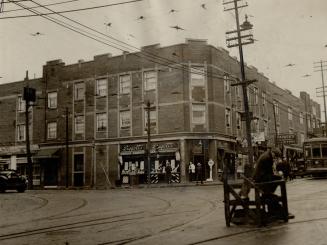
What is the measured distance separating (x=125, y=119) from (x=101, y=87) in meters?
4.19

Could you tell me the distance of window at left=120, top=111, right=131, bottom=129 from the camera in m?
40.1

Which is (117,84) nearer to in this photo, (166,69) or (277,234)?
(166,69)

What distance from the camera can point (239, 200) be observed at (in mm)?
9219

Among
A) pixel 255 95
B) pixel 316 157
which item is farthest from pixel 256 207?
pixel 255 95

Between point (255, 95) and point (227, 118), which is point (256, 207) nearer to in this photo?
point (227, 118)

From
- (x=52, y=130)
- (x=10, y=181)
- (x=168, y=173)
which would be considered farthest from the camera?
(x=52, y=130)

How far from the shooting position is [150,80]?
39469 millimetres

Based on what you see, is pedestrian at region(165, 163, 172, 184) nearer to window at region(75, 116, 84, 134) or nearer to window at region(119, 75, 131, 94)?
window at region(119, 75, 131, 94)

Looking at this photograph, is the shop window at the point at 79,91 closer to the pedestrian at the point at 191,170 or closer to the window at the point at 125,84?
the window at the point at 125,84

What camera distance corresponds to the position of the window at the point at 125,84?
40.6 metres

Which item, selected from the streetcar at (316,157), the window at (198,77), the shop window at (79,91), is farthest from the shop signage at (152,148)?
the streetcar at (316,157)

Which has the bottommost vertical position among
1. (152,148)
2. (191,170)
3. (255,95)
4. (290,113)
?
(191,170)

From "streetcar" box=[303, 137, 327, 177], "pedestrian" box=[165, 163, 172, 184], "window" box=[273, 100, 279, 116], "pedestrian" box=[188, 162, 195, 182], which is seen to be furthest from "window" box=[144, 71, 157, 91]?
"window" box=[273, 100, 279, 116]

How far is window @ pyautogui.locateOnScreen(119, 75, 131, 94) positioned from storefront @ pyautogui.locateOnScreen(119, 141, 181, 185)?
4.85 m
